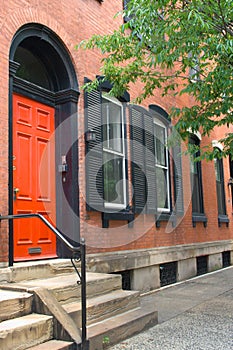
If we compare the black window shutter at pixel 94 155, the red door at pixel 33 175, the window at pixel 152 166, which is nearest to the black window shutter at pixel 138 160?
the window at pixel 152 166

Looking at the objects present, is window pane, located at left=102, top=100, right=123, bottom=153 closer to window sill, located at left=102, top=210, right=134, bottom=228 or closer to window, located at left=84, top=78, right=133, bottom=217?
window, located at left=84, top=78, right=133, bottom=217

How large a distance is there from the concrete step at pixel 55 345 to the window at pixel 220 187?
31.1ft

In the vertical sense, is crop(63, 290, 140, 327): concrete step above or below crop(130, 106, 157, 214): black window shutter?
below

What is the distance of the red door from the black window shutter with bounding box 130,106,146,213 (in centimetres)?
203

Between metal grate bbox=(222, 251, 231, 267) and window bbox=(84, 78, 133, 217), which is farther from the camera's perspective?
metal grate bbox=(222, 251, 231, 267)

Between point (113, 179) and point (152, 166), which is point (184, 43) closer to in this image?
point (113, 179)

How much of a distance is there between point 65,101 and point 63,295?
10.6 feet

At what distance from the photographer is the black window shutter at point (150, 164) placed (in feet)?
27.2

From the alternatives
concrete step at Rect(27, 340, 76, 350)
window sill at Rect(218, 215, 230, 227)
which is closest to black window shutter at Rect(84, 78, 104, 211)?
concrete step at Rect(27, 340, 76, 350)

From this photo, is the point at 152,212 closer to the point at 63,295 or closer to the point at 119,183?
the point at 119,183

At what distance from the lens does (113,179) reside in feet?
24.3

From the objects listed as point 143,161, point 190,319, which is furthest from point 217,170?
point 190,319

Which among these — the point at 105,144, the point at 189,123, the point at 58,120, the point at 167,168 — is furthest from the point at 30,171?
the point at 167,168

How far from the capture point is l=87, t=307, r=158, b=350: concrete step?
4202mm
